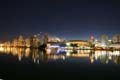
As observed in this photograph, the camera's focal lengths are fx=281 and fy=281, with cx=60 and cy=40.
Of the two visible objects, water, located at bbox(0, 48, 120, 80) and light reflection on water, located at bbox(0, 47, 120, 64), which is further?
light reflection on water, located at bbox(0, 47, 120, 64)

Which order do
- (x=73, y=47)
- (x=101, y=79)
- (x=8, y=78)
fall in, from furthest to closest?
1. (x=73, y=47)
2. (x=101, y=79)
3. (x=8, y=78)

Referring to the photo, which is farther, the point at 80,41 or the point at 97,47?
the point at 80,41

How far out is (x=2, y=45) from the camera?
14262 cm

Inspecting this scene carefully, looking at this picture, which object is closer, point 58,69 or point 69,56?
point 58,69

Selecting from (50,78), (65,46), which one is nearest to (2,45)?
(65,46)

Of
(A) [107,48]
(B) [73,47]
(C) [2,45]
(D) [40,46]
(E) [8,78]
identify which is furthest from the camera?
(C) [2,45]

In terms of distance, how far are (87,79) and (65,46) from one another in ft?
352

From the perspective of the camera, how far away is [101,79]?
21094 millimetres

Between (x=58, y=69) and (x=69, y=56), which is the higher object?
(x=58, y=69)

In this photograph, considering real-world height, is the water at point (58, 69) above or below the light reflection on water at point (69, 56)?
above

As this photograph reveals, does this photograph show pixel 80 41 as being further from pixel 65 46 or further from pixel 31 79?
pixel 31 79

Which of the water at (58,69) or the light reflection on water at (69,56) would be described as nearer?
the water at (58,69)

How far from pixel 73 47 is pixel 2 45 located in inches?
1512

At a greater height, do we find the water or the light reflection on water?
the water
